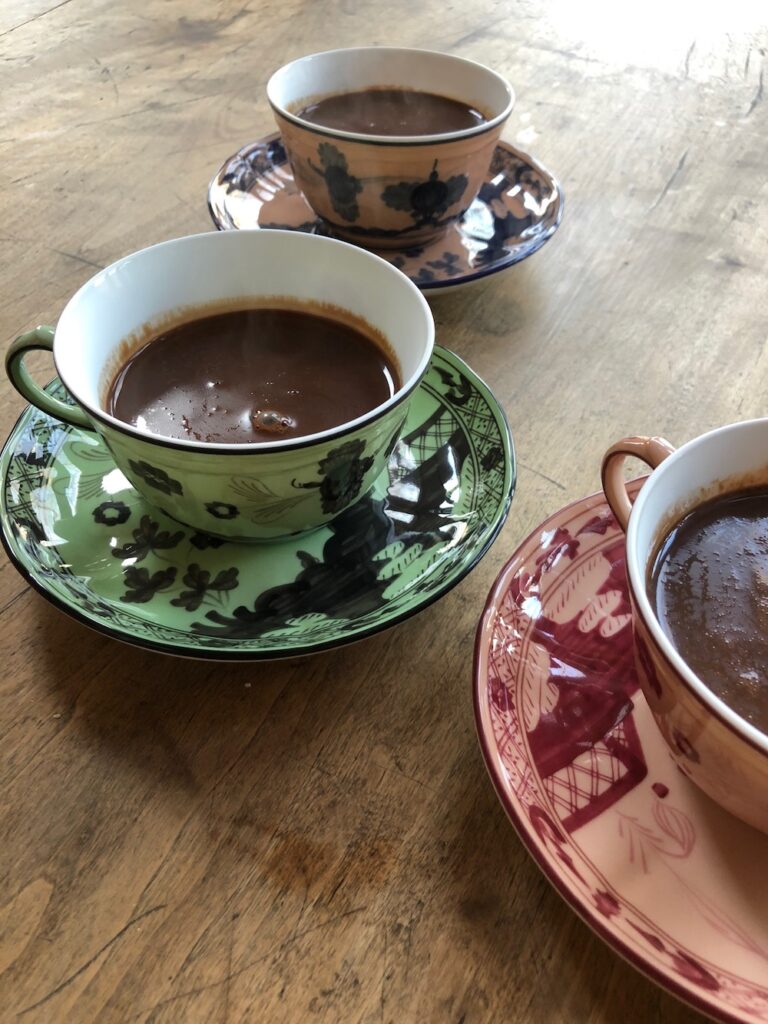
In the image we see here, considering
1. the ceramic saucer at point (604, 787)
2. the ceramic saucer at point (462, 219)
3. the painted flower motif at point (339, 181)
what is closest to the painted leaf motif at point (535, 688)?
the ceramic saucer at point (604, 787)

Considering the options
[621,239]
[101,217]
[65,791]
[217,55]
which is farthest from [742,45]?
[65,791]

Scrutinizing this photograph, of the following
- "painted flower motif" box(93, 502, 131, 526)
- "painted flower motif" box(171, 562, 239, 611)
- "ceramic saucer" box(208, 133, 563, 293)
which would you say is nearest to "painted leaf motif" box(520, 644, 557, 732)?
"painted flower motif" box(171, 562, 239, 611)

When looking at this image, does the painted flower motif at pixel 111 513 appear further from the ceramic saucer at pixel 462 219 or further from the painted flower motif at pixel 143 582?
the ceramic saucer at pixel 462 219

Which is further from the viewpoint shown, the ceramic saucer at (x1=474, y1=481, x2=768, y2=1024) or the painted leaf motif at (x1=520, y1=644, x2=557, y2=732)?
the painted leaf motif at (x1=520, y1=644, x2=557, y2=732)

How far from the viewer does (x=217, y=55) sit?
147cm

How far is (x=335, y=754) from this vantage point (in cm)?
57

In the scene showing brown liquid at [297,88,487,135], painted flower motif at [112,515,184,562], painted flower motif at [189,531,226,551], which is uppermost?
brown liquid at [297,88,487,135]

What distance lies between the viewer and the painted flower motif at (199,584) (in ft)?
2.02

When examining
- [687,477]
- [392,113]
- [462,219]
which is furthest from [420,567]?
[392,113]

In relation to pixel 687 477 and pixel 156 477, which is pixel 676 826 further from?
pixel 156 477

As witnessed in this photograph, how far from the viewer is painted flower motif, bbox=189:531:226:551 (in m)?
0.66

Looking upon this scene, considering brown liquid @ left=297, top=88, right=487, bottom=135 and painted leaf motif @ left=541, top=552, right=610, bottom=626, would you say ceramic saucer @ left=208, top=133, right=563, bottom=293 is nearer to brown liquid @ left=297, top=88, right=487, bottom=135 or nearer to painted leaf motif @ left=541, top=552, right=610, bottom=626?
brown liquid @ left=297, top=88, right=487, bottom=135

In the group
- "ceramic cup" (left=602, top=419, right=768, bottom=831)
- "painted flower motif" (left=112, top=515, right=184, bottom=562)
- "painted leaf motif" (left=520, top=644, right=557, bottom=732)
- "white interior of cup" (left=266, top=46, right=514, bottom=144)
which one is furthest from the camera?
"white interior of cup" (left=266, top=46, right=514, bottom=144)

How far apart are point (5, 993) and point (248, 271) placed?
58 cm
